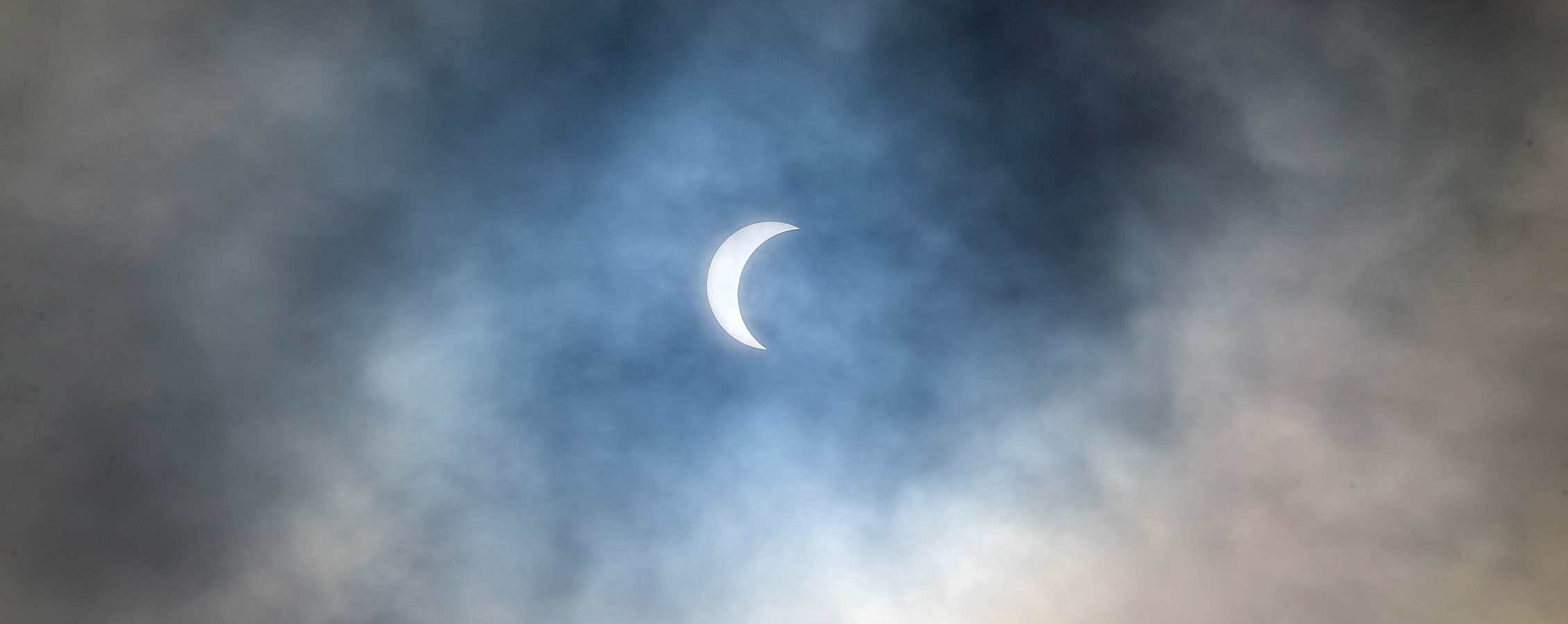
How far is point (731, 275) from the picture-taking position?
10.5m

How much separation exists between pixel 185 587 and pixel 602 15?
8.65 meters

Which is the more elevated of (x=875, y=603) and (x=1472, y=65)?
(x=1472, y=65)

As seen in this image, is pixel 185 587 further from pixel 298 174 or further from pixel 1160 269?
pixel 1160 269

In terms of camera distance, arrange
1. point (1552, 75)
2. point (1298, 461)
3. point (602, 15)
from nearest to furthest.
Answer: point (1552, 75) < point (1298, 461) < point (602, 15)

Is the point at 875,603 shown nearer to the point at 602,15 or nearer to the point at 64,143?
the point at 602,15

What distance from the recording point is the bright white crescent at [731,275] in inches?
412

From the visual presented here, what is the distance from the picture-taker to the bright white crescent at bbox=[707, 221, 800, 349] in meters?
10.5

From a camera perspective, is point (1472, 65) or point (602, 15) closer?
point (1472, 65)

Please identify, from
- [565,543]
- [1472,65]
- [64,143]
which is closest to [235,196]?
[64,143]

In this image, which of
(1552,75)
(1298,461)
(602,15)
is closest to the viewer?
(1552,75)

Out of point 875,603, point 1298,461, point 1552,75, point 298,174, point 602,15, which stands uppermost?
point 602,15

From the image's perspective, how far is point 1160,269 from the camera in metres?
9.97

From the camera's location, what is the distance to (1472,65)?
29.8ft

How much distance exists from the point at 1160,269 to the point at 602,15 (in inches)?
297
